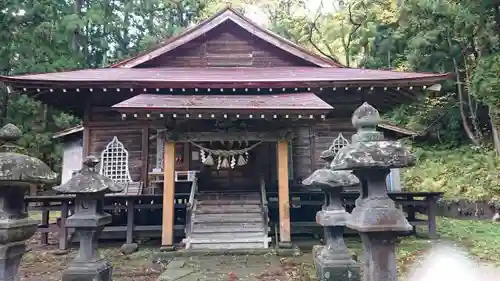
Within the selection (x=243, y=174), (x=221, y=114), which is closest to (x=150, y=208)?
(x=221, y=114)

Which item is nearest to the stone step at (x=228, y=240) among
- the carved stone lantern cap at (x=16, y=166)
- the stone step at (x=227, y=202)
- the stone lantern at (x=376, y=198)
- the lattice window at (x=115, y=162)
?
the stone step at (x=227, y=202)

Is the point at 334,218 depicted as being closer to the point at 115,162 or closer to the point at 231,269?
the point at 231,269

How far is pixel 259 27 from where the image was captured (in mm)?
12977

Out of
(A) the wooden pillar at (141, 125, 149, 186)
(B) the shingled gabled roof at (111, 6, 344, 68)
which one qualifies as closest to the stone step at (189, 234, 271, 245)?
(A) the wooden pillar at (141, 125, 149, 186)

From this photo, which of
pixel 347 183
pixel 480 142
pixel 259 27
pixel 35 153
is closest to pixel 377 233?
pixel 347 183

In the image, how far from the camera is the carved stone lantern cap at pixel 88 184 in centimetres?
581

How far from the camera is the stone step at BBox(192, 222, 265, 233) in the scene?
29.5 feet

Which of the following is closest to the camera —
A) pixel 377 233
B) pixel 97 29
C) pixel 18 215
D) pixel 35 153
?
pixel 377 233

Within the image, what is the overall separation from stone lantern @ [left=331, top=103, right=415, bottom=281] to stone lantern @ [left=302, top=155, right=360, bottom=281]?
183cm

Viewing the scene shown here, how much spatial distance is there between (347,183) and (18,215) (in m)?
4.66

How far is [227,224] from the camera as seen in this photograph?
9234mm

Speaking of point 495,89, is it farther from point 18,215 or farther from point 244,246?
point 18,215

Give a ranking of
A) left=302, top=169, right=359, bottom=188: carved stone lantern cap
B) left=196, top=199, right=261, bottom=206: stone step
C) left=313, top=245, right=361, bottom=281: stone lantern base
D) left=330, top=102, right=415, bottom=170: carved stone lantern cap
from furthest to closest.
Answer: left=196, top=199, right=261, bottom=206: stone step < left=302, top=169, right=359, bottom=188: carved stone lantern cap < left=313, top=245, right=361, bottom=281: stone lantern base < left=330, top=102, right=415, bottom=170: carved stone lantern cap

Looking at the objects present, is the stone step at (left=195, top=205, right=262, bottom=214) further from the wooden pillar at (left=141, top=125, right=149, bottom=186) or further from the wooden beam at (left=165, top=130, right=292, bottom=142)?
the wooden pillar at (left=141, top=125, right=149, bottom=186)
